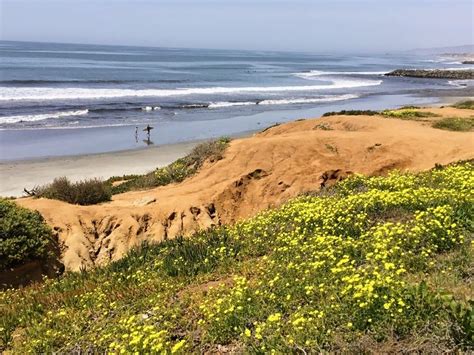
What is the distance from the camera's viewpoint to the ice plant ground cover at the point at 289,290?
4961 mm

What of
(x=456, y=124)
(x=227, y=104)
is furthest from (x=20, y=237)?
(x=227, y=104)

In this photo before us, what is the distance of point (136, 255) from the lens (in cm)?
928

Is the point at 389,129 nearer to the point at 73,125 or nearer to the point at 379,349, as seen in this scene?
the point at 379,349

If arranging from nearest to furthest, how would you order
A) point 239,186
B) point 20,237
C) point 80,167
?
1. point 20,237
2. point 239,186
3. point 80,167

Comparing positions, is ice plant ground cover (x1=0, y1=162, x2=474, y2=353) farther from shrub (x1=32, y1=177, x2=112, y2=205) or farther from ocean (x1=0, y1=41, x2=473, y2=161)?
ocean (x1=0, y1=41, x2=473, y2=161)

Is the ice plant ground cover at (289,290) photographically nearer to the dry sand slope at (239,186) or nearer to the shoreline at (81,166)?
the dry sand slope at (239,186)

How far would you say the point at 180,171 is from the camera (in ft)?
53.5

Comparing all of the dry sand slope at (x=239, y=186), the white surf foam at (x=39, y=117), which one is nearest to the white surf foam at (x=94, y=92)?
the white surf foam at (x=39, y=117)

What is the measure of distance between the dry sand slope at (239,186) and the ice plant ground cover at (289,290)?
8.97 feet

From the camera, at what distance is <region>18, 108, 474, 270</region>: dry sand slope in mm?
11969

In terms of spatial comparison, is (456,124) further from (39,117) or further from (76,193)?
(39,117)

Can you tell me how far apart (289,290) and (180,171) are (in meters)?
10.6

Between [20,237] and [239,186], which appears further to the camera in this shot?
[239,186]

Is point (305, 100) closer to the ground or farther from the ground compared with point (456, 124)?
closer to the ground
